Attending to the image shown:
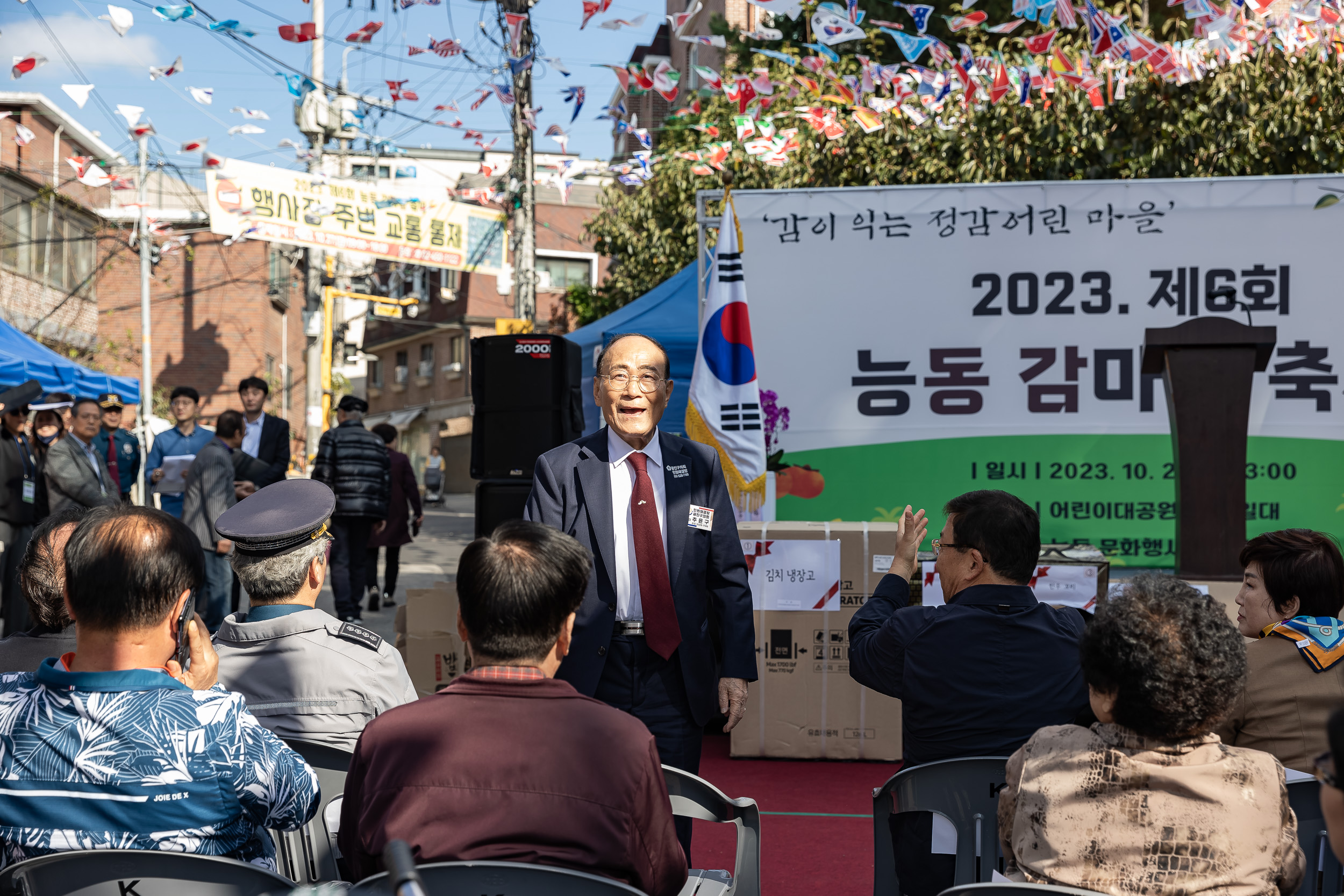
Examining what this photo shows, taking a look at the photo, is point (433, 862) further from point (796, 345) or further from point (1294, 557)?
point (796, 345)

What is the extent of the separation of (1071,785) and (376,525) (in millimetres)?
6988

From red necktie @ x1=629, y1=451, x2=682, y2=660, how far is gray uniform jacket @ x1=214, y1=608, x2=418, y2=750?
0.70m

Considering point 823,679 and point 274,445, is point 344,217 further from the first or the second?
point 823,679

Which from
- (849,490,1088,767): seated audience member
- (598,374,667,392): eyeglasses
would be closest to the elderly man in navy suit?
(598,374,667,392): eyeglasses

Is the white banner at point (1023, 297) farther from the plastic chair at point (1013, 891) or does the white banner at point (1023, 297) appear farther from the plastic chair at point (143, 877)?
the plastic chair at point (143, 877)

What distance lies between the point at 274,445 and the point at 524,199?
4.53 meters

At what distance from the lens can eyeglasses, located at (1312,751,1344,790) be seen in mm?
919

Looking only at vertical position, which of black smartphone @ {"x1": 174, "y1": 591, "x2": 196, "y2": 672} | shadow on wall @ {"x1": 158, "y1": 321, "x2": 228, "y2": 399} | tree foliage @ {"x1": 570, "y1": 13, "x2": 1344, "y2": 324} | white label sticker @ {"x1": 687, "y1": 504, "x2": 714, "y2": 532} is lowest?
A: black smartphone @ {"x1": 174, "y1": 591, "x2": 196, "y2": 672}

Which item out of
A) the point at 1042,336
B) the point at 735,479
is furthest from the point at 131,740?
the point at 1042,336

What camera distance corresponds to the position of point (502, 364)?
6.08m

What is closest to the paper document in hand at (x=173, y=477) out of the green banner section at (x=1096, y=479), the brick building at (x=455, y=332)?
the green banner section at (x=1096, y=479)

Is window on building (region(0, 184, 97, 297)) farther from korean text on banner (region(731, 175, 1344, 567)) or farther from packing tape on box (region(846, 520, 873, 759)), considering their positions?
packing tape on box (region(846, 520, 873, 759))

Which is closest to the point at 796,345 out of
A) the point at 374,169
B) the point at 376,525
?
the point at 376,525

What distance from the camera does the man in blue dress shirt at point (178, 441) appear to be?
24.4 feet
